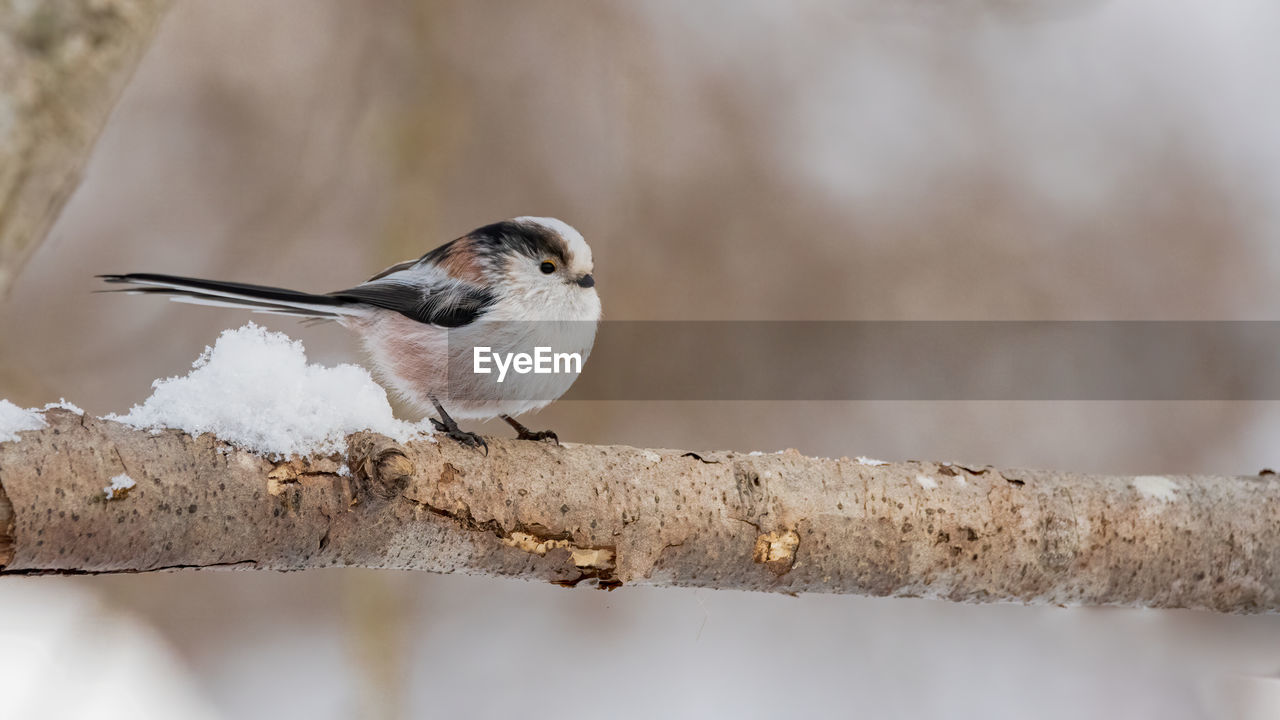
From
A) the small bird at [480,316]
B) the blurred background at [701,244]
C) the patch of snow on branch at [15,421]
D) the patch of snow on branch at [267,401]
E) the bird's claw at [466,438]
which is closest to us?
the patch of snow on branch at [15,421]

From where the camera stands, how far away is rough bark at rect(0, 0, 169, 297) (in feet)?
2.41

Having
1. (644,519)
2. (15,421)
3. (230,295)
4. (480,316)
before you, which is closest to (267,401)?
(230,295)

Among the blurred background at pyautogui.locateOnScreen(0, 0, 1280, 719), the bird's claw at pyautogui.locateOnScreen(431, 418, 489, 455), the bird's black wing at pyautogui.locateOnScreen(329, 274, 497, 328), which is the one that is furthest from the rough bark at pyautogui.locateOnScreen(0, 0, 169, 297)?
the blurred background at pyautogui.locateOnScreen(0, 0, 1280, 719)

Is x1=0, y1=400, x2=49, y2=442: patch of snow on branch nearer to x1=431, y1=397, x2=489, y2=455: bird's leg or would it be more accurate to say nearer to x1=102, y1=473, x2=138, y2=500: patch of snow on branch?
x1=102, y1=473, x2=138, y2=500: patch of snow on branch

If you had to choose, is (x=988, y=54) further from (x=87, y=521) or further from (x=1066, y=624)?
(x=87, y=521)

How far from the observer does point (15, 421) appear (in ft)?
3.41

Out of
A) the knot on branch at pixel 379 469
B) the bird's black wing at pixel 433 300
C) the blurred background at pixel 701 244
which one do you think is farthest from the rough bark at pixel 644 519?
the blurred background at pixel 701 244

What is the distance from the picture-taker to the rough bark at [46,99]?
74 centimetres

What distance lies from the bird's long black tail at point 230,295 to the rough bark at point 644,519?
0.19 m

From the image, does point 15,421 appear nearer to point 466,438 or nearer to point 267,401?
point 267,401

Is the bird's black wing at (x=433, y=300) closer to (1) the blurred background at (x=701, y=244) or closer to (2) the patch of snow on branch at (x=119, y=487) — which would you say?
(2) the patch of snow on branch at (x=119, y=487)

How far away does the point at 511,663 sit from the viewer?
10.3 ft

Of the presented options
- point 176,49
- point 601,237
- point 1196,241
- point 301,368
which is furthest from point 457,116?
point 1196,241

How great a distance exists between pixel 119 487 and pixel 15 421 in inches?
5.6
